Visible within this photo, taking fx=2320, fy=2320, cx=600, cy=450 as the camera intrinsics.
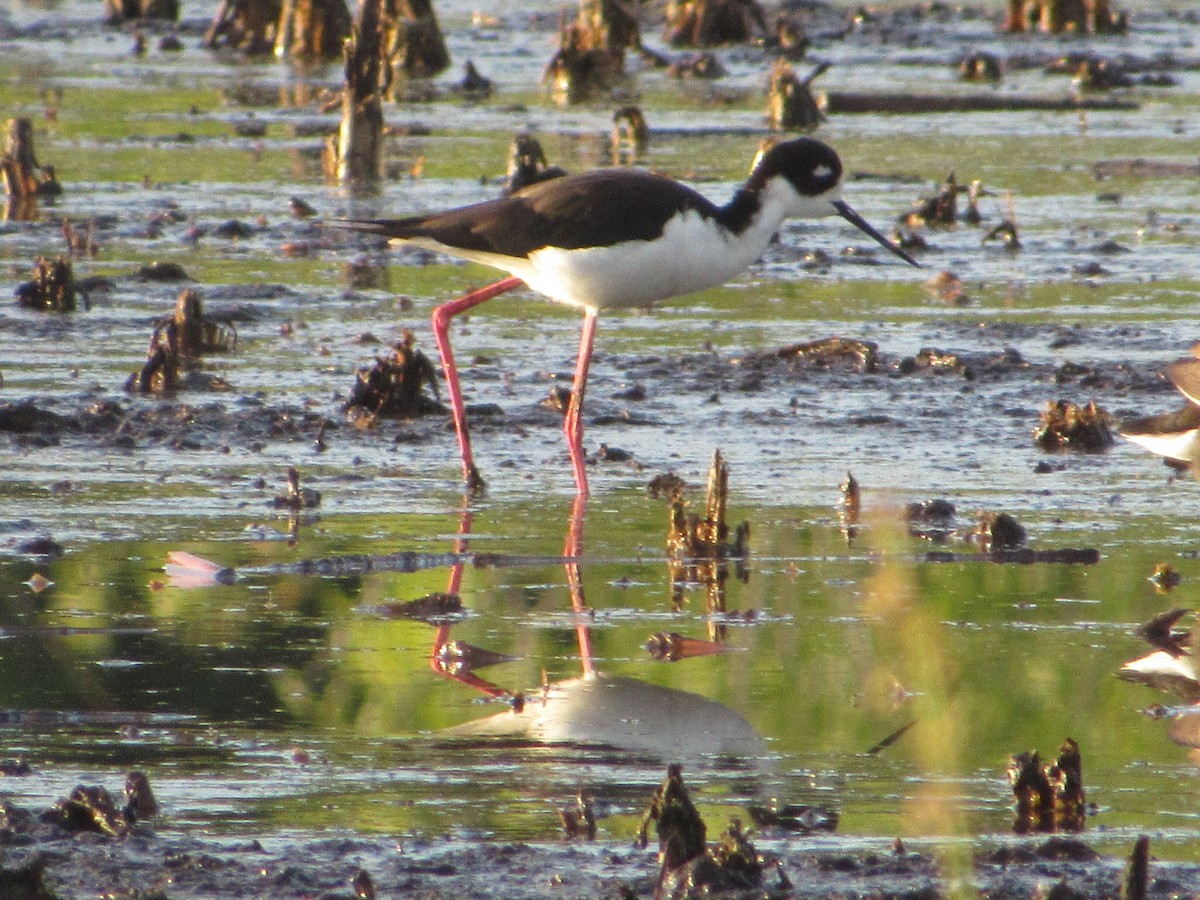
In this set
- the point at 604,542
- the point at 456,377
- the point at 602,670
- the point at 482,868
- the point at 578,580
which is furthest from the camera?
the point at 456,377

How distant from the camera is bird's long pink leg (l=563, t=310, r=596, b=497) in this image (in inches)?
294

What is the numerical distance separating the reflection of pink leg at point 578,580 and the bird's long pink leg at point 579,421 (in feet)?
0.37

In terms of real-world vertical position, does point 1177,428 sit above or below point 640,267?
below

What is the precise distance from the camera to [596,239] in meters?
7.75

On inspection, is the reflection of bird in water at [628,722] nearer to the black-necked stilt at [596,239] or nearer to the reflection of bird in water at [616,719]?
the reflection of bird in water at [616,719]

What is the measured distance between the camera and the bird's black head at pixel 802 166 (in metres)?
8.41

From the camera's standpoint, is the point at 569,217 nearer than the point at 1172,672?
No

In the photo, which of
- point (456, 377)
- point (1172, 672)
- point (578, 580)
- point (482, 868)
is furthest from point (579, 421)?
point (482, 868)

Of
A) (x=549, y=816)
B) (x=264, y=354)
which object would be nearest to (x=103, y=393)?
(x=264, y=354)

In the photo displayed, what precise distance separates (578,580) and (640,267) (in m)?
1.85

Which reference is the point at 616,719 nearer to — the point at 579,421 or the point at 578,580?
the point at 578,580

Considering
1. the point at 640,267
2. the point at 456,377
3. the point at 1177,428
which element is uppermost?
the point at 640,267

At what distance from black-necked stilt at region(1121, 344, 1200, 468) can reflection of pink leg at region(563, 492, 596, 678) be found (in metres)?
1.63

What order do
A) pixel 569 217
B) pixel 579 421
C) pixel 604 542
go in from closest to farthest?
pixel 604 542 → pixel 579 421 → pixel 569 217
